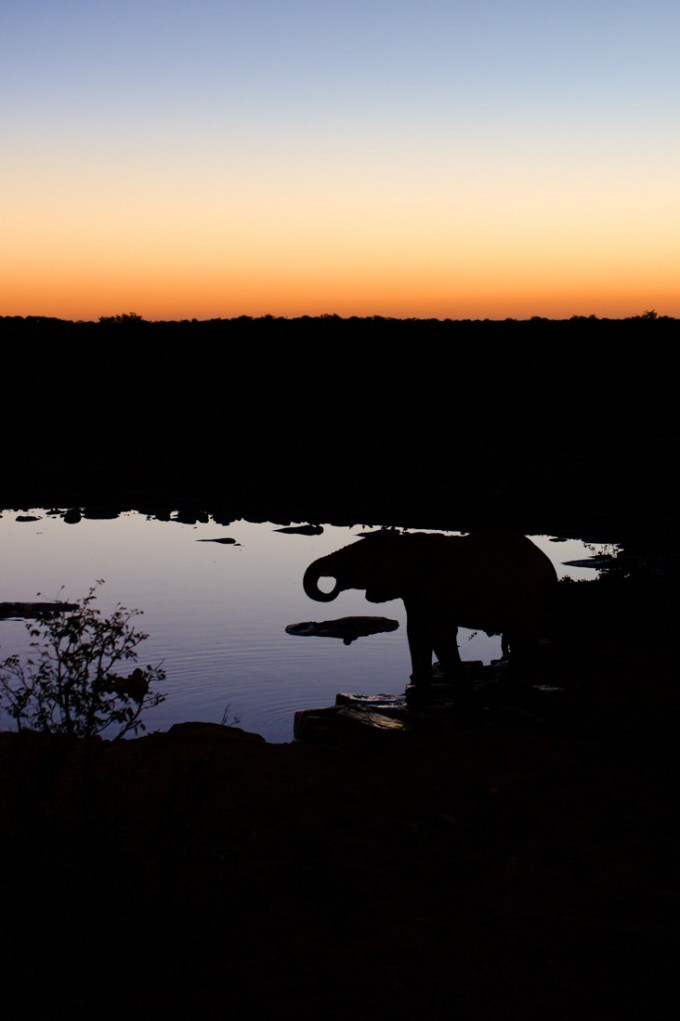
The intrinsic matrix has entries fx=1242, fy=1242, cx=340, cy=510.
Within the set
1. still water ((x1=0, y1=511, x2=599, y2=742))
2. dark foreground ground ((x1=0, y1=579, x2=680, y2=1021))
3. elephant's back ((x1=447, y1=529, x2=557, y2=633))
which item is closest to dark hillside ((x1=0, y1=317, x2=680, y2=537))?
still water ((x1=0, y1=511, x2=599, y2=742))

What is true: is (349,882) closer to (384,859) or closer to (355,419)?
(384,859)

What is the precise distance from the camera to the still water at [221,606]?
38.2ft

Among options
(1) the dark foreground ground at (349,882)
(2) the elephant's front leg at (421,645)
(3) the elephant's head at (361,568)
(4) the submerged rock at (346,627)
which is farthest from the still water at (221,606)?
(1) the dark foreground ground at (349,882)

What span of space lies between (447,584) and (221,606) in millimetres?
6898

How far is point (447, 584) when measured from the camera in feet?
32.3

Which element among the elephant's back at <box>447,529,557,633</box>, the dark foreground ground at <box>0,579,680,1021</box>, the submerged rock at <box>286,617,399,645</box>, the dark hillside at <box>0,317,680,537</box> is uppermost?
the dark hillside at <box>0,317,680,537</box>

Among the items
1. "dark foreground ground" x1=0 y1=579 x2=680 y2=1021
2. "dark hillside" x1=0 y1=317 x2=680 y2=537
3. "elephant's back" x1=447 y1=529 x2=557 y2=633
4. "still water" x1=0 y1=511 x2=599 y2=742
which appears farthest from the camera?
"dark hillside" x1=0 y1=317 x2=680 y2=537

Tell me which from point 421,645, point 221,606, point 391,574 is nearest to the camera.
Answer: point 391,574

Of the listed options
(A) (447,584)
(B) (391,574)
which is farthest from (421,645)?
(B) (391,574)

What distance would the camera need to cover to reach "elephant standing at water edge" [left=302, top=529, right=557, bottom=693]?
32.3 feet

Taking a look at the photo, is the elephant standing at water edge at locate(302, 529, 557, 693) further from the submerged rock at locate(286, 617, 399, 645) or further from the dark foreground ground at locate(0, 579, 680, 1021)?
the submerged rock at locate(286, 617, 399, 645)

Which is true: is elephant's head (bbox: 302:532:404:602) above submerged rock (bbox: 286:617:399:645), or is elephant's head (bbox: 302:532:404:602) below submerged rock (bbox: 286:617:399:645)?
above

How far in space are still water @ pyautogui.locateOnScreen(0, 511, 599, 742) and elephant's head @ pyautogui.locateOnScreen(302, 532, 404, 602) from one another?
51.8 inches

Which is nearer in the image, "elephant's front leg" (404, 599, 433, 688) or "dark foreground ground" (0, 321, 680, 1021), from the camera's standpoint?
"dark foreground ground" (0, 321, 680, 1021)
